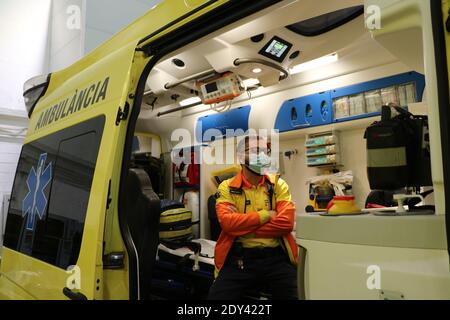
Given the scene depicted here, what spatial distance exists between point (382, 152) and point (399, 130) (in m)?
0.08

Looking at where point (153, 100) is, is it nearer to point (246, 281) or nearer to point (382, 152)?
point (246, 281)

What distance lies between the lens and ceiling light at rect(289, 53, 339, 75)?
3923 millimetres

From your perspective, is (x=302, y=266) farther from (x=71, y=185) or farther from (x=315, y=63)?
(x=315, y=63)

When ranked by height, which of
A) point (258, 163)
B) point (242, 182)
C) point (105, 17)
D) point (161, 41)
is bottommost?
point (242, 182)

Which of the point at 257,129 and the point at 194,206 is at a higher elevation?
the point at 257,129

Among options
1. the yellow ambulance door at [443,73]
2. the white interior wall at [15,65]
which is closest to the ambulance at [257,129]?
the yellow ambulance door at [443,73]

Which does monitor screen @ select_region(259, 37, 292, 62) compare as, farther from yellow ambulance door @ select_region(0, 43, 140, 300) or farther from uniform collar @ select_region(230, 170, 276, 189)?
yellow ambulance door @ select_region(0, 43, 140, 300)

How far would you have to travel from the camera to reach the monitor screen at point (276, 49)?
2.96 metres

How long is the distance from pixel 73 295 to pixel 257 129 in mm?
3521

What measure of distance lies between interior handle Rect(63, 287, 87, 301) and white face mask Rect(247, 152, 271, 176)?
149 centimetres

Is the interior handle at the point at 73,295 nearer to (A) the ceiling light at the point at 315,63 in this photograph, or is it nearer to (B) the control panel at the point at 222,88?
(B) the control panel at the point at 222,88

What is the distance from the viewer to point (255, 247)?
2.51 metres

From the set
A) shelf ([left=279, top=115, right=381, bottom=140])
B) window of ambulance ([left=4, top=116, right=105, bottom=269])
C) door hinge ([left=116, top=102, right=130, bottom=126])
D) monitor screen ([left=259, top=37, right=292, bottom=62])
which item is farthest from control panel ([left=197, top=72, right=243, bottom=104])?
door hinge ([left=116, top=102, right=130, bottom=126])

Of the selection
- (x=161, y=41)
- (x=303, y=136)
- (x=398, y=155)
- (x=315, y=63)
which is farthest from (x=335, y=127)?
(x=398, y=155)
